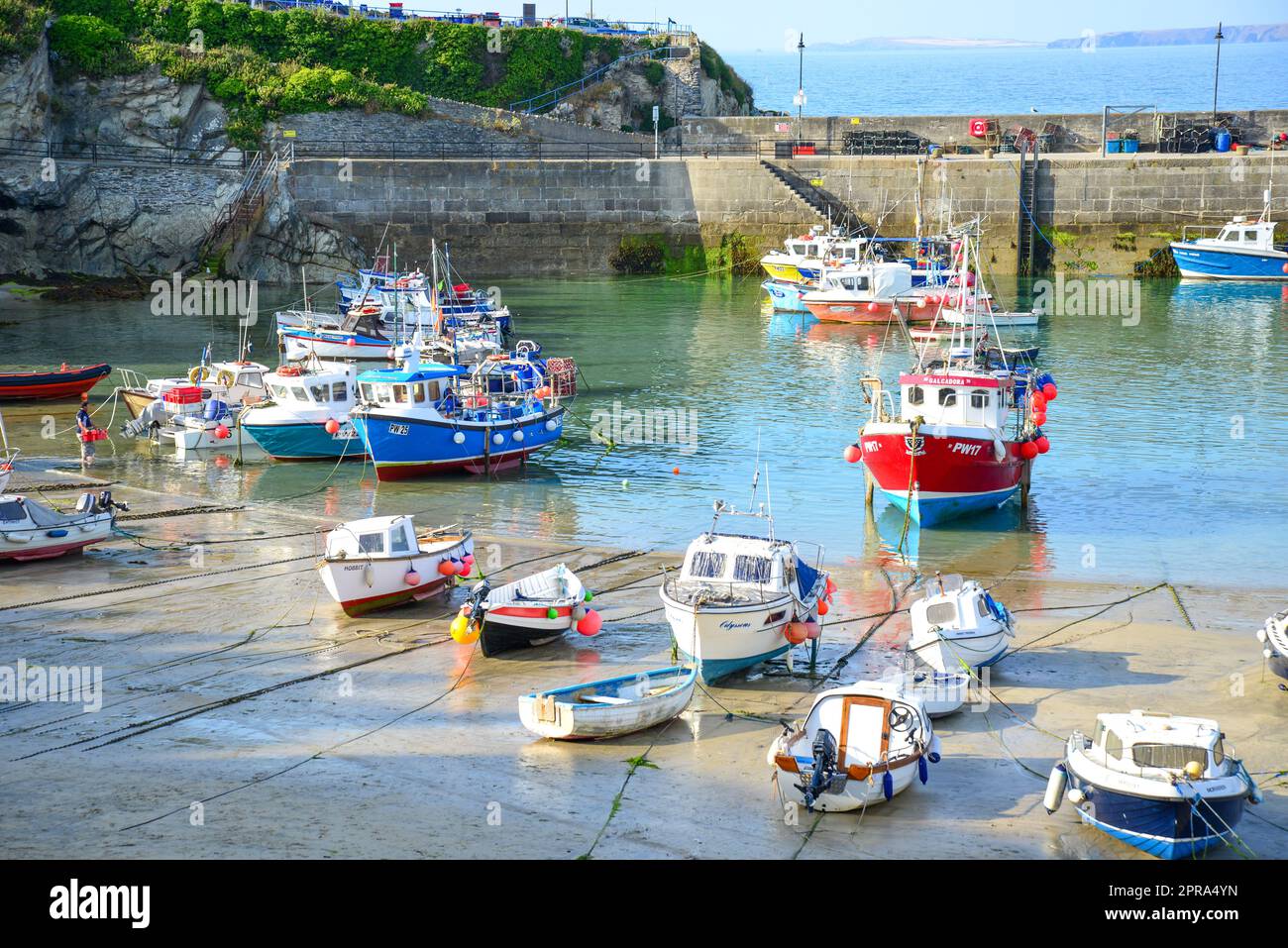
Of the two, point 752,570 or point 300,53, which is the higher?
point 300,53

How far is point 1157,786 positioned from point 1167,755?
0.45 m

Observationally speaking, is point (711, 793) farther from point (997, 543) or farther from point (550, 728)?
point (997, 543)

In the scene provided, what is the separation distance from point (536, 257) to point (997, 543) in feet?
132

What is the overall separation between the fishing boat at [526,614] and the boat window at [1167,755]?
772 cm

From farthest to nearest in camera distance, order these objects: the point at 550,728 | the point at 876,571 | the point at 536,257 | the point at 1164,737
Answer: the point at 536,257
the point at 876,571
the point at 550,728
the point at 1164,737

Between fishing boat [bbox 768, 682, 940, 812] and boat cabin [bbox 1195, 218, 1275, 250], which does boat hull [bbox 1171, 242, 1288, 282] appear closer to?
boat cabin [bbox 1195, 218, 1275, 250]

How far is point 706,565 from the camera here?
1861 centimetres

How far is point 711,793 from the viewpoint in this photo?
1457 centimetres

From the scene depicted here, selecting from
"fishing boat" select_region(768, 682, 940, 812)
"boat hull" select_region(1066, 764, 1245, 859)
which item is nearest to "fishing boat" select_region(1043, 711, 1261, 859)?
"boat hull" select_region(1066, 764, 1245, 859)

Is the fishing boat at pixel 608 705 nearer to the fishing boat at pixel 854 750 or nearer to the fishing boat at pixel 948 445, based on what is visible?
the fishing boat at pixel 854 750

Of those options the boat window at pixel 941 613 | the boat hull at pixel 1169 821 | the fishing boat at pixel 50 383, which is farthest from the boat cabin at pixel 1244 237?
the boat hull at pixel 1169 821

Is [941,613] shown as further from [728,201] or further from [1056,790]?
[728,201]

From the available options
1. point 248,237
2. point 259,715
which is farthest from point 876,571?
point 248,237

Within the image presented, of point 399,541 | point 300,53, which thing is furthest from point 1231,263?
point 399,541
